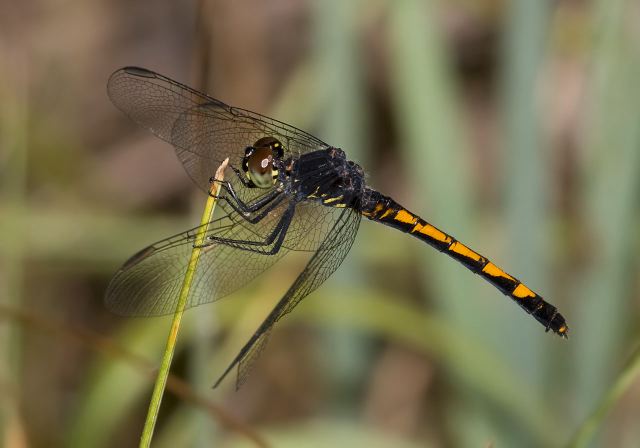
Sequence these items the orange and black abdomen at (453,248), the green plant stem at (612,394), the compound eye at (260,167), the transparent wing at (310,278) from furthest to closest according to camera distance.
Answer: the orange and black abdomen at (453,248), the compound eye at (260,167), the transparent wing at (310,278), the green plant stem at (612,394)

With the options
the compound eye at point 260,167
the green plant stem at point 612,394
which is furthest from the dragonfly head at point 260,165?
the green plant stem at point 612,394

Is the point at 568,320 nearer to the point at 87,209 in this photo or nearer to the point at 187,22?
the point at 87,209

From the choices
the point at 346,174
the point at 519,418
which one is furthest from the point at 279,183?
the point at 519,418

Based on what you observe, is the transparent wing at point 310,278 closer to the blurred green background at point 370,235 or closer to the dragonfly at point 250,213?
the dragonfly at point 250,213

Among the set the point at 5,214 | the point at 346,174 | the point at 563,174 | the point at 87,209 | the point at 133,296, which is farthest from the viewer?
the point at 563,174

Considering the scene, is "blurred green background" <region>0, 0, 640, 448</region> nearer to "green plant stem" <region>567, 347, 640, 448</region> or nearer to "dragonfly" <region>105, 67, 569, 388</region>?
"green plant stem" <region>567, 347, 640, 448</region>

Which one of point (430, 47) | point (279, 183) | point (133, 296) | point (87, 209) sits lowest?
point (133, 296)

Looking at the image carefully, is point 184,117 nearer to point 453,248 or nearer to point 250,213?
point 250,213
